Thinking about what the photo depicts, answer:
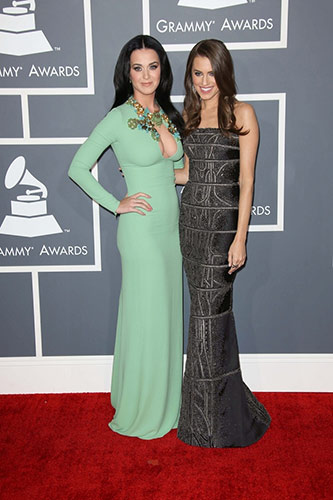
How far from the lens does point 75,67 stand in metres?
2.98

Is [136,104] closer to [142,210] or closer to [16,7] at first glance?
[142,210]

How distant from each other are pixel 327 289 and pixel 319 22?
151 cm

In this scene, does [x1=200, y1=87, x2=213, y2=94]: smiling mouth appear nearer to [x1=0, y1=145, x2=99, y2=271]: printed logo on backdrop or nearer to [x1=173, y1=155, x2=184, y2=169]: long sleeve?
[x1=173, y1=155, x2=184, y2=169]: long sleeve

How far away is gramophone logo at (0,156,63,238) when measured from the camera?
3.12 meters

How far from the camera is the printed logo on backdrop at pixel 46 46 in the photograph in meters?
2.94

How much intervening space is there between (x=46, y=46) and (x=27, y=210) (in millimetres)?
919

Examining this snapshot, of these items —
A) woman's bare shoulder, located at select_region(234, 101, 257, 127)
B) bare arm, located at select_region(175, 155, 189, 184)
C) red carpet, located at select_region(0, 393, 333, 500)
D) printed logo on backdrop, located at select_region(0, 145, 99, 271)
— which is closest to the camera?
red carpet, located at select_region(0, 393, 333, 500)

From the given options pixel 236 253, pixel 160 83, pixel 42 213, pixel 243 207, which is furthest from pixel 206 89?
pixel 42 213

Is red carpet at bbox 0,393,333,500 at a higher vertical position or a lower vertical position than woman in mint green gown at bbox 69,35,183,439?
lower

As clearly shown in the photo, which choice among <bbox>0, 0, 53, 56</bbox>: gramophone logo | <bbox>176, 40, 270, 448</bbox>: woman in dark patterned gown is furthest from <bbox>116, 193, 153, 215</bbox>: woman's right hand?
<bbox>0, 0, 53, 56</bbox>: gramophone logo

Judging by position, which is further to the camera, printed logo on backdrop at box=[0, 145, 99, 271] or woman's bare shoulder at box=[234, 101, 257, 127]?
printed logo on backdrop at box=[0, 145, 99, 271]

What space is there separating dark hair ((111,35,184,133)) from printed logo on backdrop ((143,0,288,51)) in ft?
1.06

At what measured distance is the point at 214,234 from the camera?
2.62m

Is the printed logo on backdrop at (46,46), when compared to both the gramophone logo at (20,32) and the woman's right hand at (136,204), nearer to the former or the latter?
the gramophone logo at (20,32)
